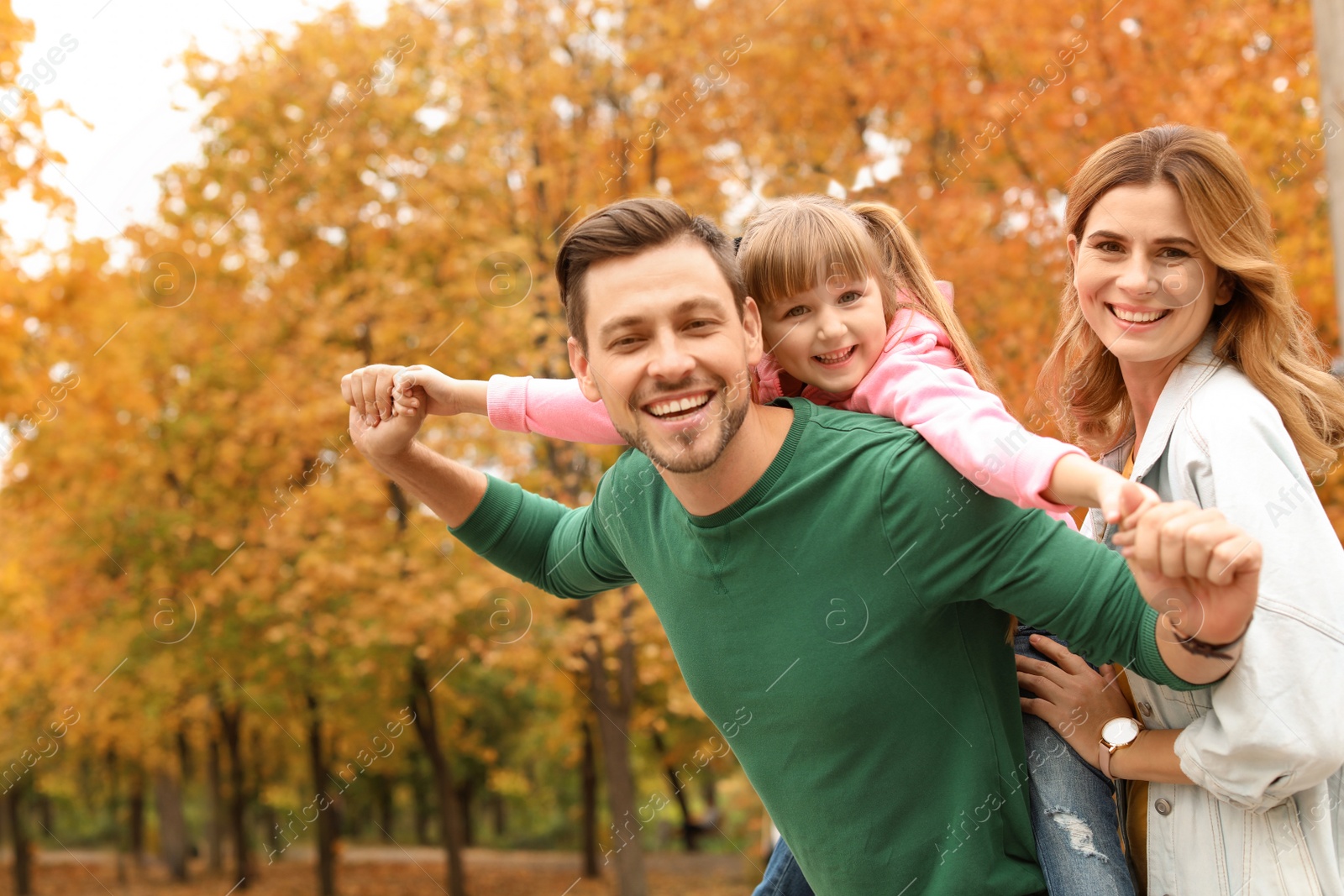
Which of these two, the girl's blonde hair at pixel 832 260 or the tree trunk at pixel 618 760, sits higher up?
the girl's blonde hair at pixel 832 260

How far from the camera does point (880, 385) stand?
2324mm

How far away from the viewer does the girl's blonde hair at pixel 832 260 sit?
7.95ft

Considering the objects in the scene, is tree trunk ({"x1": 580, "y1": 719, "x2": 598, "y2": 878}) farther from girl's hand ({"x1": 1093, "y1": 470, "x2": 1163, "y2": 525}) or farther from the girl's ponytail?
girl's hand ({"x1": 1093, "y1": 470, "x2": 1163, "y2": 525})

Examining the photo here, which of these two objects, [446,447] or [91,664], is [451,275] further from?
[91,664]

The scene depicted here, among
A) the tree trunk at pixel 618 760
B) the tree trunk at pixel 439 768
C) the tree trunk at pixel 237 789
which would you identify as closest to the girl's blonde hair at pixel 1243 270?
the tree trunk at pixel 618 760

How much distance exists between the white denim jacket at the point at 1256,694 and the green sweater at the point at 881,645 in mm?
210

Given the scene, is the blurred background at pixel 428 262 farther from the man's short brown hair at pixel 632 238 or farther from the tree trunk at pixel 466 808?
the tree trunk at pixel 466 808

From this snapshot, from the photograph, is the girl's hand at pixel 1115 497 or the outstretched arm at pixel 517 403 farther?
the outstretched arm at pixel 517 403

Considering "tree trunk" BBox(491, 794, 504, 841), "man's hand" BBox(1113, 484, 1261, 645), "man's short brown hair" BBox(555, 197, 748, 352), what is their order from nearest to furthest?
"man's hand" BBox(1113, 484, 1261, 645)
"man's short brown hair" BBox(555, 197, 748, 352)
"tree trunk" BBox(491, 794, 504, 841)

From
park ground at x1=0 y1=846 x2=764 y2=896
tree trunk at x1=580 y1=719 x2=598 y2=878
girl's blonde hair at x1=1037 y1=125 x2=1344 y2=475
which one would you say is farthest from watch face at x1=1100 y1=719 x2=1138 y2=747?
tree trunk at x1=580 y1=719 x2=598 y2=878

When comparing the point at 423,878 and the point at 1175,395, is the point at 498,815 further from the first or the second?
the point at 1175,395

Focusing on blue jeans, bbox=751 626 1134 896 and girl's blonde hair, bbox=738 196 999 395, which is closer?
blue jeans, bbox=751 626 1134 896

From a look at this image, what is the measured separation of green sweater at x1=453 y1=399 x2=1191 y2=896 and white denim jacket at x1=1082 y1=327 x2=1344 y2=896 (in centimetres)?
21

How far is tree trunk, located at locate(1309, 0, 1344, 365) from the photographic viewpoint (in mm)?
4984
